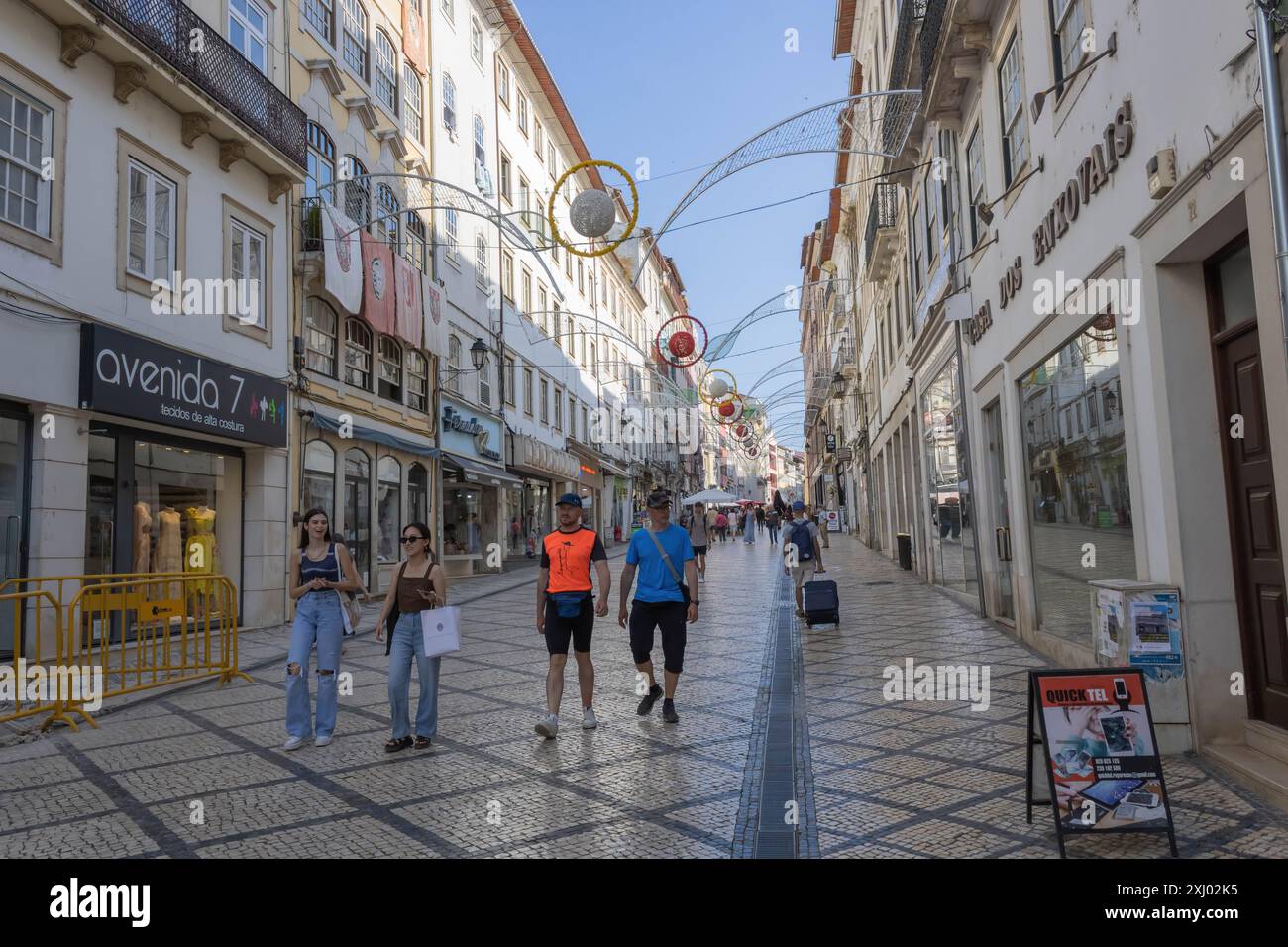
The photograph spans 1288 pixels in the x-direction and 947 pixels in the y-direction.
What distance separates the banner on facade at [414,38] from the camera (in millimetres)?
20391

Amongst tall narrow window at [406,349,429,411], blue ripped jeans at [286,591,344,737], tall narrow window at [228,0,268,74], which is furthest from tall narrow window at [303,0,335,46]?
blue ripped jeans at [286,591,344,737]

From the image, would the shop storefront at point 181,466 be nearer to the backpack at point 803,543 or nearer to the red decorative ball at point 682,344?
the red decorative ball at point 682,344

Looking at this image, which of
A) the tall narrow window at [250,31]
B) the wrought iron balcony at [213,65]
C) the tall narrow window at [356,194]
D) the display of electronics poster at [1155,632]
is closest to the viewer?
the display of electronics poster at [1155,632]

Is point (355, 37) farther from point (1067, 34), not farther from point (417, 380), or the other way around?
point (1067, 34)

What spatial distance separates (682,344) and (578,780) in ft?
44.5

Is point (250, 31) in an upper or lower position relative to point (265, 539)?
upper

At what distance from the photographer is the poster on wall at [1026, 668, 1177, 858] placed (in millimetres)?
3818

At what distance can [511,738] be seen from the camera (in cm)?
619

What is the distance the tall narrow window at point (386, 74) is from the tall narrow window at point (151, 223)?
8011mm

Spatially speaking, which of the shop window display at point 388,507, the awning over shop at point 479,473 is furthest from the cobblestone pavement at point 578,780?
the awning over shop at point 479,473

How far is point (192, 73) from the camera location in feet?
39.8

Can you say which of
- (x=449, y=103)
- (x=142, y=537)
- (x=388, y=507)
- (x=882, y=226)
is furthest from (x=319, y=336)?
(x=882, y=226)

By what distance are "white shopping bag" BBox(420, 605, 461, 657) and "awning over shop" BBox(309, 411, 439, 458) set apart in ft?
34.7
